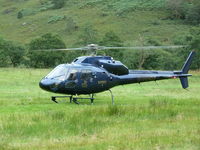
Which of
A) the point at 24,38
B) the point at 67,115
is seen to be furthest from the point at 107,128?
the point at 24,38

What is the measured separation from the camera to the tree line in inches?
2366

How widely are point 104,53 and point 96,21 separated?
45.9 metres

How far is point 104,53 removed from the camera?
218 feet

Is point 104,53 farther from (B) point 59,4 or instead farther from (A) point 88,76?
(B) point 59,4

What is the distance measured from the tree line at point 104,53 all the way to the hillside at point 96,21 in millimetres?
17253

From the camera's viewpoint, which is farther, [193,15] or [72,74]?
[193,15]

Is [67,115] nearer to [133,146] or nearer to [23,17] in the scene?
[133,146]

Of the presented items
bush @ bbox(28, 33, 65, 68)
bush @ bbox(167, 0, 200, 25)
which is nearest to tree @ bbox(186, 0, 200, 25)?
bush @ bbox(167, 0, 200, 25)

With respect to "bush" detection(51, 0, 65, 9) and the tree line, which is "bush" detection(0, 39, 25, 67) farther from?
"bush" detection(51, 0, 65, 9)

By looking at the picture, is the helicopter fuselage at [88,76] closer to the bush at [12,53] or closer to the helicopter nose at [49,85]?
the helicopter nose at [49,85]

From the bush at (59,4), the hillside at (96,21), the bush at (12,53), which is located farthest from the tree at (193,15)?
the bush at (12,53)

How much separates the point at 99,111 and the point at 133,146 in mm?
5442

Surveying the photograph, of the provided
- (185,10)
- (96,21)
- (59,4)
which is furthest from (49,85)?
(59,4)

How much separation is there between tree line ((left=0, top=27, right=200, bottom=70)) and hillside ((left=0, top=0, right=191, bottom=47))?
56.6 feet
